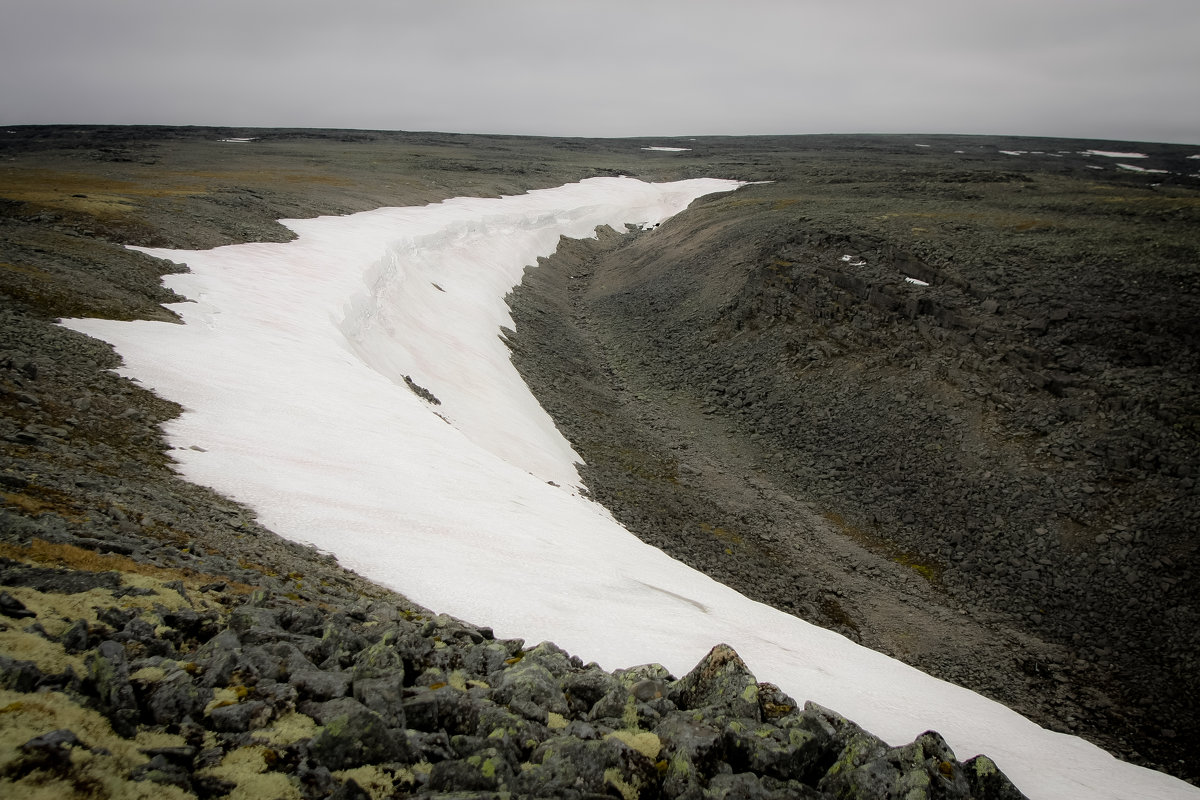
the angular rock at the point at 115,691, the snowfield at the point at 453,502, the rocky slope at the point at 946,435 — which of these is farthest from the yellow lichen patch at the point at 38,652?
the rocky slope at the point at 946,435

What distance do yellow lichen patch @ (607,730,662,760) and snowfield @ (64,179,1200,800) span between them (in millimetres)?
3251

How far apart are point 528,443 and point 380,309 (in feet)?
34.6

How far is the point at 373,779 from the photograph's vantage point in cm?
500

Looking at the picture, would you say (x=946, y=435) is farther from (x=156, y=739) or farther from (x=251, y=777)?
(x=156, y=739)

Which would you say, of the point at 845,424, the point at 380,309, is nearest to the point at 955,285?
the point at 845,424

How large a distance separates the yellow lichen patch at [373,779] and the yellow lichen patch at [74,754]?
1.04 meters

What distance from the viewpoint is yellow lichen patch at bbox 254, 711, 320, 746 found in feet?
16.7

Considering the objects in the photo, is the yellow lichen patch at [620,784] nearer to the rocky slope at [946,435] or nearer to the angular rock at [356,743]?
the angular rock at [356,743]

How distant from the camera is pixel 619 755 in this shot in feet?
19.2

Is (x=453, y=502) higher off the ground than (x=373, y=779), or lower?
lower

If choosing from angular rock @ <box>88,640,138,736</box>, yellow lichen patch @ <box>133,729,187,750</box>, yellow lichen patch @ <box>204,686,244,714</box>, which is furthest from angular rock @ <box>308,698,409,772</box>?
angular rock @ <box>88,640,138,736</box>

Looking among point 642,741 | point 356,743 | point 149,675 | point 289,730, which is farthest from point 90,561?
point 642,741

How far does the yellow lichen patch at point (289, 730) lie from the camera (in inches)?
201

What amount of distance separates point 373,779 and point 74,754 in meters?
1.90
